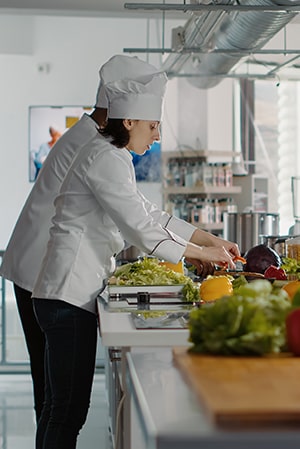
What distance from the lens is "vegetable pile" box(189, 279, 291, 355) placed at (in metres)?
1.70

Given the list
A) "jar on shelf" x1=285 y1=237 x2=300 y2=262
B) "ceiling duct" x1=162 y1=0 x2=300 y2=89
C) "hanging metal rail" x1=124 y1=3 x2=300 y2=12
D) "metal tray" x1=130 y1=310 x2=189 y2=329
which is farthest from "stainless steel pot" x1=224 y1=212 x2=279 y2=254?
"metal tray" x1=130 y1=310 x2=189 y2=329

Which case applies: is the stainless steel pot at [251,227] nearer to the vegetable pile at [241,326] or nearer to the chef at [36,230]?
the chef at [36,230]

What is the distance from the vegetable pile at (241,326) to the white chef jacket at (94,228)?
110 cm

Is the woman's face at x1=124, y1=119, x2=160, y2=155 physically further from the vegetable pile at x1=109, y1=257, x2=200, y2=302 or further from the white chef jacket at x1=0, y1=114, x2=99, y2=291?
the white chef jacket at x1=0, y1=114, x2=99, y2=291

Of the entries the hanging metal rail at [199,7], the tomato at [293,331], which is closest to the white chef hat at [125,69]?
the hanging metal rail at [199,7]

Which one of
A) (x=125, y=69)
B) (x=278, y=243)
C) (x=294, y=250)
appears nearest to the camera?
(x=125, y=69)

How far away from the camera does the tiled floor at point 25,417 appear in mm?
4859

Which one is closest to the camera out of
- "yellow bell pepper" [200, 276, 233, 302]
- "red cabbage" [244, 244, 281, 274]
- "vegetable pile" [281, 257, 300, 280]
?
"yellow bell pepper" [200, 276, 233, 302]

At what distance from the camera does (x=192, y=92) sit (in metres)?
10.3

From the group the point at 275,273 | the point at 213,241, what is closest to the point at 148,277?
the point at 213,241

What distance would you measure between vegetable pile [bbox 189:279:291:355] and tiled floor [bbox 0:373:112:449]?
305cm

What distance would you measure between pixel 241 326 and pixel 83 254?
4.35 ft

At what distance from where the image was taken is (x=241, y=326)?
172cm

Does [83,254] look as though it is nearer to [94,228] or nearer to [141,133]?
[94,228]
